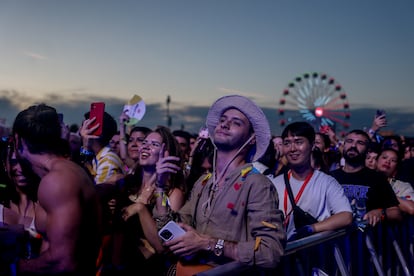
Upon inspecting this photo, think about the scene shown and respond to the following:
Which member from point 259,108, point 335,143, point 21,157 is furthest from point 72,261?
point 335,143

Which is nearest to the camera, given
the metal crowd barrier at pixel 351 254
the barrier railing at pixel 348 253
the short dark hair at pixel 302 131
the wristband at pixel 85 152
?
the barrier railing at pixel 348 253

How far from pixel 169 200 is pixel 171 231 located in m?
1.06

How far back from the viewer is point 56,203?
212 centimetres

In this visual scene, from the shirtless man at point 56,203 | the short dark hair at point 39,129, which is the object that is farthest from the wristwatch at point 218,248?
the short dark hair at point 39,129

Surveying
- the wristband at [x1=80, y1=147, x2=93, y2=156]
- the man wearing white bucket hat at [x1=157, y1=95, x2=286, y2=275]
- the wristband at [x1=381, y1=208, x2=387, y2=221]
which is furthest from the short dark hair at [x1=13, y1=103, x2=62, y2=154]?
the wristband at [x1=381, y1=208, x2=387, y2=221]

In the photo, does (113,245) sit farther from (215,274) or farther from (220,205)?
(215,274)

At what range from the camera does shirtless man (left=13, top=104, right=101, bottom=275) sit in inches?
83.3

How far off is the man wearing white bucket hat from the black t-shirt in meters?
1.88

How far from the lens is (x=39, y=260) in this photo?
84.2 inches

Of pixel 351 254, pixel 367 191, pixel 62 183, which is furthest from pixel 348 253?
pixel 62 183

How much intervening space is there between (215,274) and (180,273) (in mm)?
569

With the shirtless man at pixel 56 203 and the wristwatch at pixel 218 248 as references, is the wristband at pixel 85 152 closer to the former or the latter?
the shirtless man at pixel 56 203

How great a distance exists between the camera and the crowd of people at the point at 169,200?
222 centimetres

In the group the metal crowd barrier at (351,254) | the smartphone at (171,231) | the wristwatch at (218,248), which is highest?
the smartphone at (171,231)
